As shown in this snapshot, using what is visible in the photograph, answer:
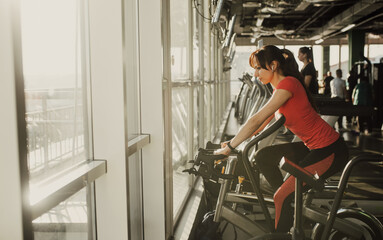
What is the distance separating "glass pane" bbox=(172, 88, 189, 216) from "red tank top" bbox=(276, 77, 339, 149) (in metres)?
1.59

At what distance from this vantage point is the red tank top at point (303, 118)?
8.06 ft

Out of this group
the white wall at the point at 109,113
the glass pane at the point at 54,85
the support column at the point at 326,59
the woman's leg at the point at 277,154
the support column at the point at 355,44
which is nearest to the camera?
the glass pane at the point at 54,85

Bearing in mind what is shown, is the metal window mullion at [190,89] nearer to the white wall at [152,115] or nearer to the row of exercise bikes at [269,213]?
the row of exercise bikes at [269,213]

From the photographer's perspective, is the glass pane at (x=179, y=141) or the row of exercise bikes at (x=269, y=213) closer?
the row of exercise bikes at (x=269, y=213)

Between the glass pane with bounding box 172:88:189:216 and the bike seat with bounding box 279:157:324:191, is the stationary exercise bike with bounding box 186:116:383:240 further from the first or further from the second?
the glass pane with bounding box 172:88:189:216

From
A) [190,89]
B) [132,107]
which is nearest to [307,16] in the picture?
[190,89]

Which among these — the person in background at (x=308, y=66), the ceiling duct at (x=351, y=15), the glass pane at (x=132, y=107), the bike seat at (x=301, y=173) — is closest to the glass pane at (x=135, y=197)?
the glass pane at (x=132, y=107)

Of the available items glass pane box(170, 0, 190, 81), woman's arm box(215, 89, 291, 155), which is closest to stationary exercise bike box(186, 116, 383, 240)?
woman's arm box(215, 89, 291, 155)

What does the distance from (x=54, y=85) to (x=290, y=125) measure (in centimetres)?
163

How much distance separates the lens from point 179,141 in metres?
4.64

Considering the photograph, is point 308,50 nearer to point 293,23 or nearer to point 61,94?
point 61,94

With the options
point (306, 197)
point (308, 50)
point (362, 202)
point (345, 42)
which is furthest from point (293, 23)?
point (306, 197)

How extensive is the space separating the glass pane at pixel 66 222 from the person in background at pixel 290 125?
95 centimetres

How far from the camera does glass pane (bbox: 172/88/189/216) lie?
4.06 meters
